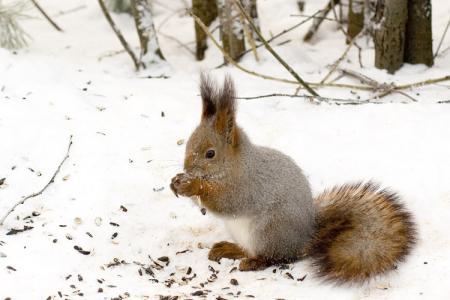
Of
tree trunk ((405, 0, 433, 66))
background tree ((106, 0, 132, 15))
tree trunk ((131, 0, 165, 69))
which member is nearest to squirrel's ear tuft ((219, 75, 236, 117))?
tree trunk ((405, 0, 433, 66))

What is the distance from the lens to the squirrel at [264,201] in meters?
3.01

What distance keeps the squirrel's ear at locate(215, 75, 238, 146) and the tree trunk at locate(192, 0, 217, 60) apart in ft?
7.88

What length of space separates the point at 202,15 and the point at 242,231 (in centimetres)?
273

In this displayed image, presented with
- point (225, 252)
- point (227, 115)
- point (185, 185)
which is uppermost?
point (227, 115)

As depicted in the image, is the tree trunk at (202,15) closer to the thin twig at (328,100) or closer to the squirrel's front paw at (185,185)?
the thin twig at (328,100)

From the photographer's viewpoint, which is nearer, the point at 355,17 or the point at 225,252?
the point at 225,252

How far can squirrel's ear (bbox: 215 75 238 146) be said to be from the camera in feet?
9.82

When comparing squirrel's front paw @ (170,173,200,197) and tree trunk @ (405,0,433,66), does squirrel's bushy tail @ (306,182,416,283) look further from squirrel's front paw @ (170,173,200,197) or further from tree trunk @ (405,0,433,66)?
tree trunk @ (405,0,433,66)

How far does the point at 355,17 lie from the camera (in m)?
5.45

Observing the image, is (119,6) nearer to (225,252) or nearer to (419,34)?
(419,34)

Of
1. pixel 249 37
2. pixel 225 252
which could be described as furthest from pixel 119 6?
pixel 225 252

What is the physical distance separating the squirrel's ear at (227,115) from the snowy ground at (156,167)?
635 millimetres

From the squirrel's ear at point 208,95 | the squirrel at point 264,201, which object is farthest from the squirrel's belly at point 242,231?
the squirrel's ear at point 208,95

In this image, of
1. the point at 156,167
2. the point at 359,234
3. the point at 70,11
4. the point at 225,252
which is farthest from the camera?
the point at 70,11
